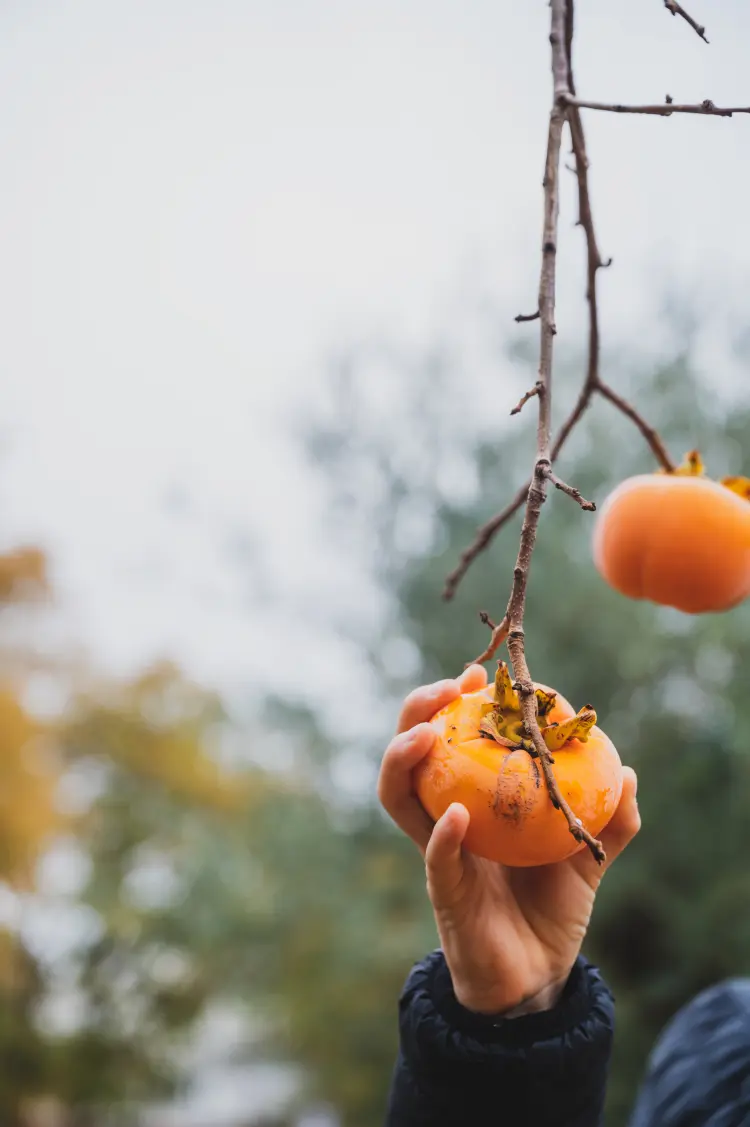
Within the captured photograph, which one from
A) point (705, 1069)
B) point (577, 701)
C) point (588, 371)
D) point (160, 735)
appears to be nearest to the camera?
point (588, 371)

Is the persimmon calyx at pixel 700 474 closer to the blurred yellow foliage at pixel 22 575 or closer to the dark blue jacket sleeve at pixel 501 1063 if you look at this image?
the dark blue jacket sleeve at pixel 501 1063

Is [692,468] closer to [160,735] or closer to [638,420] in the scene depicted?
[638,420]

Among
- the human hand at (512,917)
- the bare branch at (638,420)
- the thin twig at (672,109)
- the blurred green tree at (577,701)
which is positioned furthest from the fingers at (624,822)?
the blurred green tree at (577,701)

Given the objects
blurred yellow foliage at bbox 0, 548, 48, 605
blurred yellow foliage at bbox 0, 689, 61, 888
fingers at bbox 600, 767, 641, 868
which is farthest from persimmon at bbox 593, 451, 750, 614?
blurred yellow foliage at bbox 0, 548, 48, 605

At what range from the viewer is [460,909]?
66 cm

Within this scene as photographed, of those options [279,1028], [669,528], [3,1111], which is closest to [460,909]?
[669,528]

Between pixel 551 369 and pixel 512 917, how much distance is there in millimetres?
418

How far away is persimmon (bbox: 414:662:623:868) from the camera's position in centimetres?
48

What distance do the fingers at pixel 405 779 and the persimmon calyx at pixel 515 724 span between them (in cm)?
4

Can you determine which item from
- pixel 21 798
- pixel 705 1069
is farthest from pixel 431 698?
pixel 21 798

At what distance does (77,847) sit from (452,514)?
4043 millimetres

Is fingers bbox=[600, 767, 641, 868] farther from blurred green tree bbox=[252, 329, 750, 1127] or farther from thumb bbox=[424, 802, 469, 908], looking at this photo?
blurred green tree bbox=[252, 329, 750, 1127]

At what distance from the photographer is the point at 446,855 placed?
0.52 metres

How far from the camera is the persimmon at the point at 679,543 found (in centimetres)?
73
